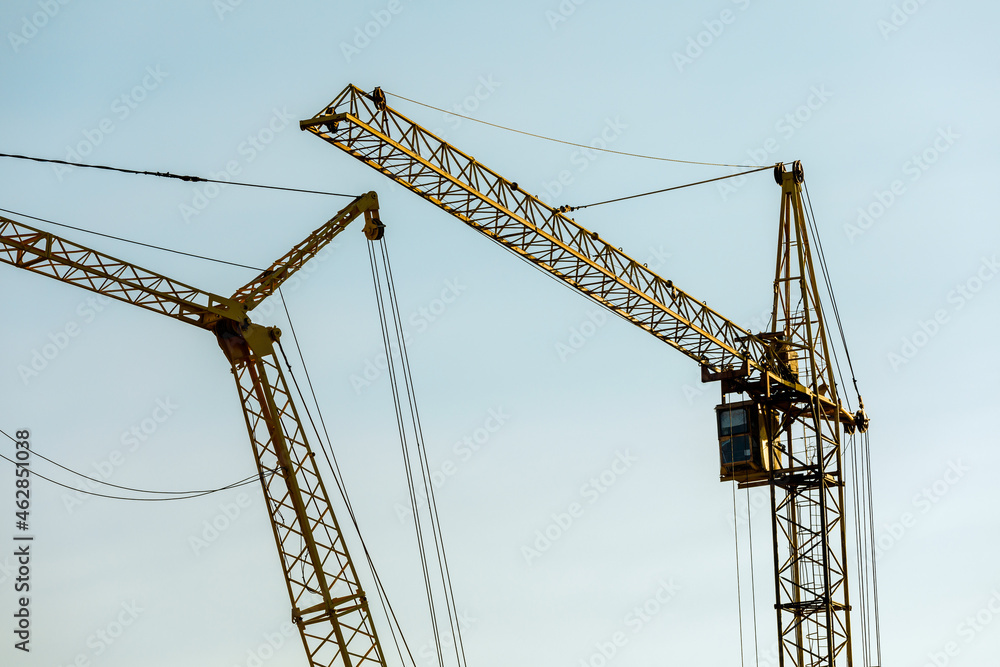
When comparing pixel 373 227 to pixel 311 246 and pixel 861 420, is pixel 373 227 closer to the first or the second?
pixel 311 246

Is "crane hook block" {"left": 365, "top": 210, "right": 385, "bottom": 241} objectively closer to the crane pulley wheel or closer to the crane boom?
the crane boom

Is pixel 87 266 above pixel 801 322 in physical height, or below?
below

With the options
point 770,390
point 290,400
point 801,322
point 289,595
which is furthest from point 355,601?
point 801,322

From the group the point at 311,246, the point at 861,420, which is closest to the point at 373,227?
the point at 311,246

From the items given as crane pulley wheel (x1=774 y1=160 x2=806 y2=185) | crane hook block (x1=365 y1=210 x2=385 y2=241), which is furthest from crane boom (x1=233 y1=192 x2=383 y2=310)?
crane pulley wheel (x1=774 y1=160 x2=806 y2=185)

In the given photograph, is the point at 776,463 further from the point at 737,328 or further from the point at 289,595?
the point at 289,595

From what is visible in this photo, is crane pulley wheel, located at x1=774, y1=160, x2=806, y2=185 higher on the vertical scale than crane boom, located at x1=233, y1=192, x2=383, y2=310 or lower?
higher

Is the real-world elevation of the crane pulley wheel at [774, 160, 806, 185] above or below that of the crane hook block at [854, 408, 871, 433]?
above

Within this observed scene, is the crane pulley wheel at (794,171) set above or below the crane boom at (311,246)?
above

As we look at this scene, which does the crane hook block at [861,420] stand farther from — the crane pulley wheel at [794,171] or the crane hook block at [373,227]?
the crane hook block at [373,227]

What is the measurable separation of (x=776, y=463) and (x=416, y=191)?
17.9 m

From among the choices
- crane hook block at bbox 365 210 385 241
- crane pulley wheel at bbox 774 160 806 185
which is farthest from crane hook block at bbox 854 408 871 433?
crane hook block at bbox 365 210 385 241

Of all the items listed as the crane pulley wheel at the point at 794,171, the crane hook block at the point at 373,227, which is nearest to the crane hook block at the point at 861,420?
the crane pulley wheel at the point at 794,171

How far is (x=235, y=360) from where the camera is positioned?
50250 mm
